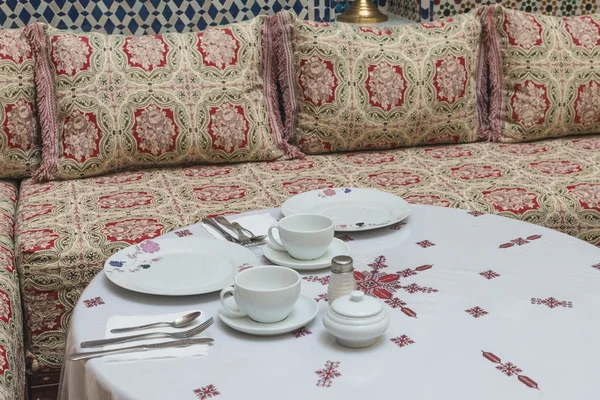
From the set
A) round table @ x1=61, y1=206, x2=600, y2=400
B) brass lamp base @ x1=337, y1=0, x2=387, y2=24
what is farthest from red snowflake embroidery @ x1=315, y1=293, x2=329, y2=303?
brass lamp base @ x1=337, y1=0, x2=387, y2=24

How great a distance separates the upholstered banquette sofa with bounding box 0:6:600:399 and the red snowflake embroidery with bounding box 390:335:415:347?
3.25 ft

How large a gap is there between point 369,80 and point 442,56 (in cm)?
28

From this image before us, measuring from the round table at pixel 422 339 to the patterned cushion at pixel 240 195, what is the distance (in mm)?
578

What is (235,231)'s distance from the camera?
1.66 metres

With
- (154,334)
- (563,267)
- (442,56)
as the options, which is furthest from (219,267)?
(442,56)

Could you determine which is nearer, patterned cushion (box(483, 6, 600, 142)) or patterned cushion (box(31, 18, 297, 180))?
patterned cushion (box(31, 18, 297, 180))

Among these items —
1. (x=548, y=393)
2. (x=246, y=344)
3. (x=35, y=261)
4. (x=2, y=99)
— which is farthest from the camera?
(x=2, y=99)

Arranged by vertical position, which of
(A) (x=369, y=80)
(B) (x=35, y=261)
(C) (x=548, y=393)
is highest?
(A) (x=369, y=80)

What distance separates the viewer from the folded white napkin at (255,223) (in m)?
1.66

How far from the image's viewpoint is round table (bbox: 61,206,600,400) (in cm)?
109

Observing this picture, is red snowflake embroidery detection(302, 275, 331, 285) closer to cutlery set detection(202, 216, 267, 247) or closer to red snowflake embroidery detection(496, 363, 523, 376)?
cutlery set detection(202, 216, 267, 247)

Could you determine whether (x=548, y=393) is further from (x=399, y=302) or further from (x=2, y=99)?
(x=2, y=99)

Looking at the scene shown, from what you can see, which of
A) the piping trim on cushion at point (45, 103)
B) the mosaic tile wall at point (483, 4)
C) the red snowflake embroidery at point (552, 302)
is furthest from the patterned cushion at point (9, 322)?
the mosaic tile wall at point (483, 4)

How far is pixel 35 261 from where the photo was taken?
1.96 metres
